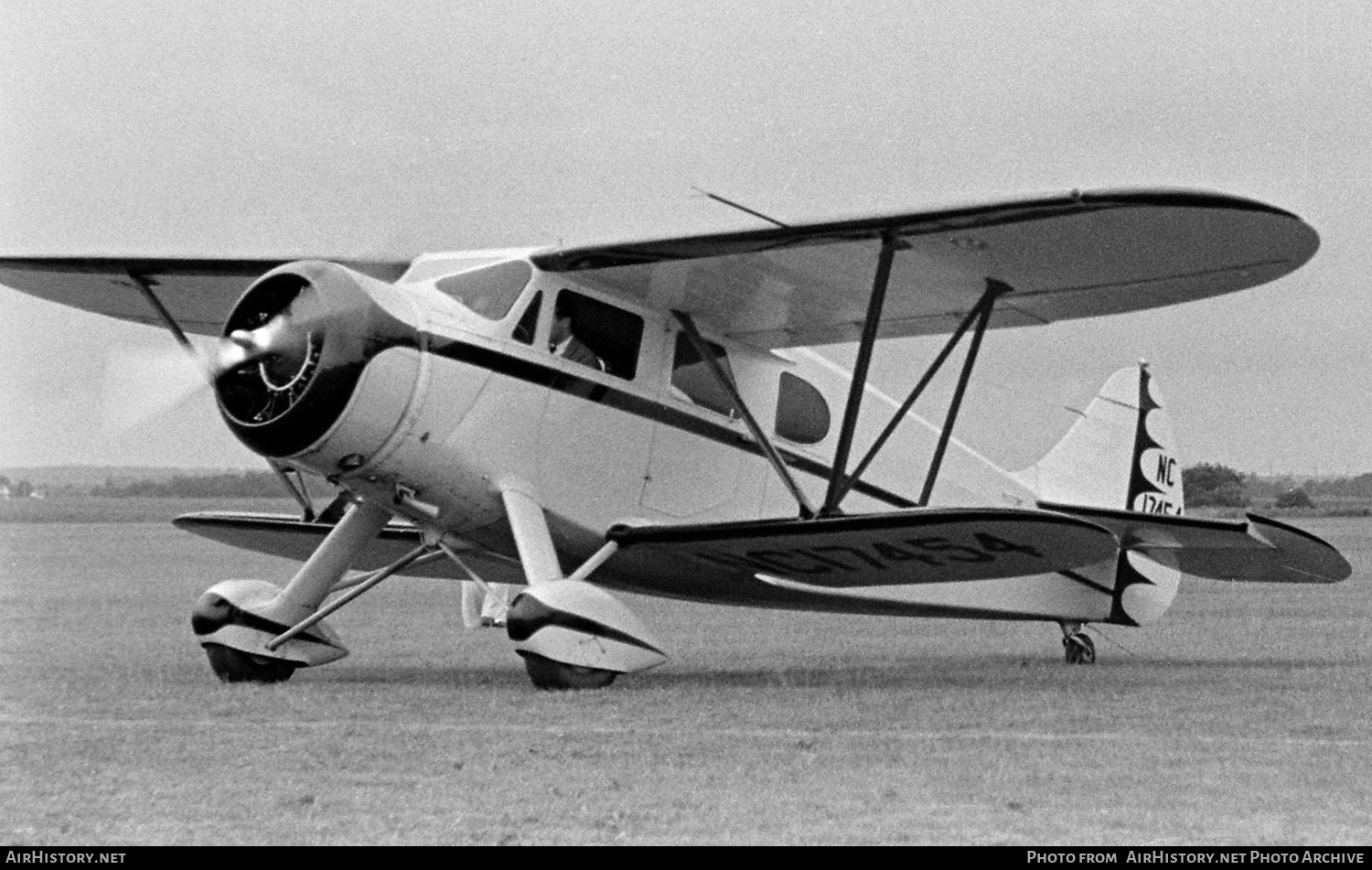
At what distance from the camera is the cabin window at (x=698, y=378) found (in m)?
11.9

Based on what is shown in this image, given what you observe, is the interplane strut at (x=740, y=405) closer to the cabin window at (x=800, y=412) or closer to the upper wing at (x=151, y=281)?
the cabin window at (x=800, y=412)

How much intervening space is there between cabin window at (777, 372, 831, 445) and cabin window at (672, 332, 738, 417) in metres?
0.53

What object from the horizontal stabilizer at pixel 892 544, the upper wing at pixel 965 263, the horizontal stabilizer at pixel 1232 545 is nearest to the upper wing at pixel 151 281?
the upper wing at pixel 965 263

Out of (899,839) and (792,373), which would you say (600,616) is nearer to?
(792,373)

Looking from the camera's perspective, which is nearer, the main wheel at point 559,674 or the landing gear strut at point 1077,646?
the main wheel at point 559,674

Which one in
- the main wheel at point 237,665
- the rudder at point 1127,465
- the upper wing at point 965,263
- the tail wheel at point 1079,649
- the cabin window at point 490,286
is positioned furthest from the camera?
the rudder at point 1127,465

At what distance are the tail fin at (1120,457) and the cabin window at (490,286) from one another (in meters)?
5.80

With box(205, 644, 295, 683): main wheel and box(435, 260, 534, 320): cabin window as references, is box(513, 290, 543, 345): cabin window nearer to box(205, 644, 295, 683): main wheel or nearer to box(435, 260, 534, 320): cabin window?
box(435, 260, 534, 320): cabin window

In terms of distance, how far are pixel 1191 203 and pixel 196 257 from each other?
6.77m

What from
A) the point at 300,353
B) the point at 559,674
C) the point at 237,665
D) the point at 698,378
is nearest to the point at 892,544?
the point at 698,378

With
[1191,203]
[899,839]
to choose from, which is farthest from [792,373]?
[899,839]

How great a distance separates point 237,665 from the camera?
10914mm

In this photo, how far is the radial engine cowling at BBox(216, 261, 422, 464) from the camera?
31.6 ft

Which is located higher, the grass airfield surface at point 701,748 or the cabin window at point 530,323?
the cabin window at point 530,323
